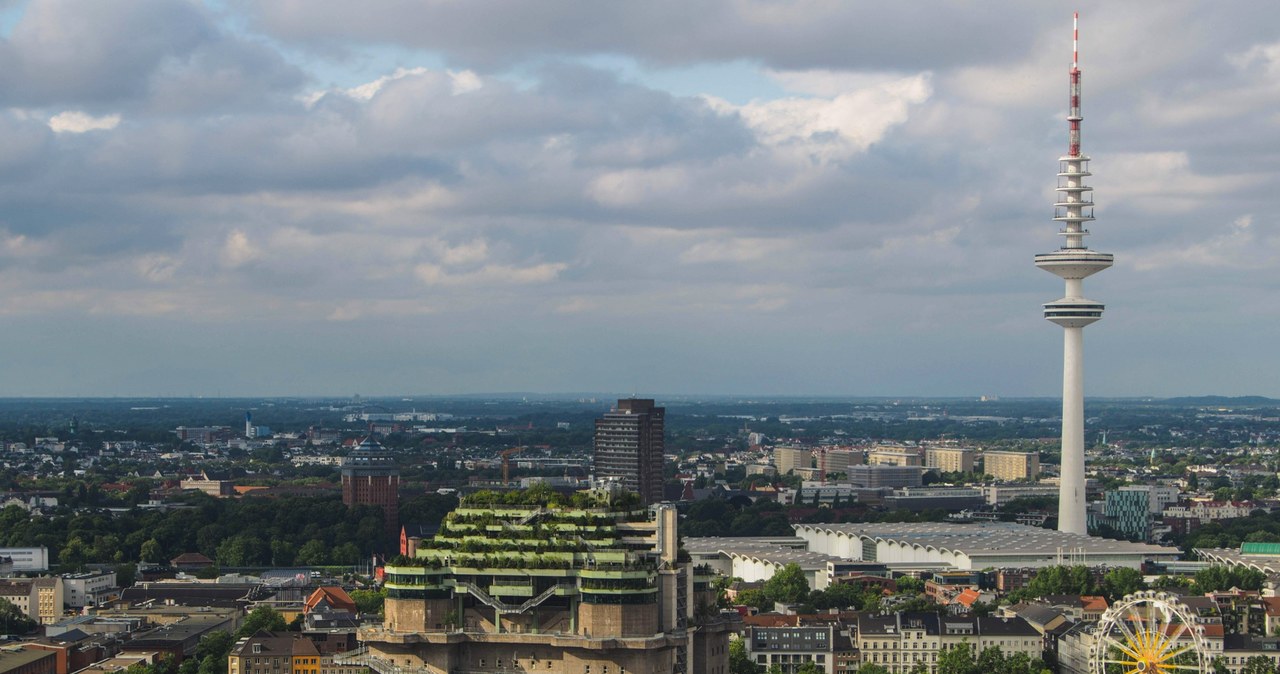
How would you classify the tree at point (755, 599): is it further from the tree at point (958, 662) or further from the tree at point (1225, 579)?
the tree at point (1225, 579)

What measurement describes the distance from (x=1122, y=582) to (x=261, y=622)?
241 ft

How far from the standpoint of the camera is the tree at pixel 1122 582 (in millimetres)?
177250

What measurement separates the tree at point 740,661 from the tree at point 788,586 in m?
39.0

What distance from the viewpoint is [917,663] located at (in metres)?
141

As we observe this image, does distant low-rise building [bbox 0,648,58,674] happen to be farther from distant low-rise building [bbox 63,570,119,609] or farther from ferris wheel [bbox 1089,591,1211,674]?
ferris wheel [bbox 1089,591,1211,674]

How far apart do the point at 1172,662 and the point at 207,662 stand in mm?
55230

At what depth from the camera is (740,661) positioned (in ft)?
393

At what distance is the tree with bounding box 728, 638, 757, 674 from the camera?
379 feet

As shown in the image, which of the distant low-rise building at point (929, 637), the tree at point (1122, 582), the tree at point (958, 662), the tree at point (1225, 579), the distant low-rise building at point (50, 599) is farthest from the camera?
the tree at point (1225, 579)

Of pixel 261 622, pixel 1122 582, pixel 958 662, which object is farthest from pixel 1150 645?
pixel 1122 582

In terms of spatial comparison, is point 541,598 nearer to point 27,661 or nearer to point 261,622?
point 27,661

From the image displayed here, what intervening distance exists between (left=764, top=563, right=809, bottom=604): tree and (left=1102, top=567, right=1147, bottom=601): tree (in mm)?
24083

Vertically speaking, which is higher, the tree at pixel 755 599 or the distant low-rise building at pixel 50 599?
the tree at pixel 755 599

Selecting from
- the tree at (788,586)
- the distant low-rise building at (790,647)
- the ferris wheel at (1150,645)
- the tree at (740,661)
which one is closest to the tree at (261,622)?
the distant low-rise building at (790,647)
